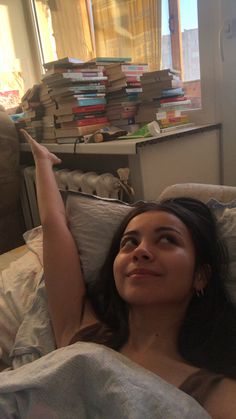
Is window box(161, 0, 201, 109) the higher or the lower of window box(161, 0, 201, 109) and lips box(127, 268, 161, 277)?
the higher

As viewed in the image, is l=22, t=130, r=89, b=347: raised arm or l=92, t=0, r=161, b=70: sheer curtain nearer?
l=22, t=130, r=89, b=347: raised arm

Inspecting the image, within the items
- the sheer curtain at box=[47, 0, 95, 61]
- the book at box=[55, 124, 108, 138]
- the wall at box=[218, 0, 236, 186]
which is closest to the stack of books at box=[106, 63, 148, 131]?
the book at box=[55, 124, 108, 138]

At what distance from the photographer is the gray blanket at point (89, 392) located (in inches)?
23.2

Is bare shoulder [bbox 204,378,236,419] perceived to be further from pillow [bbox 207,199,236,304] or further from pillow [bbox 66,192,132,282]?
pillow [bbox 66,192,132,282]

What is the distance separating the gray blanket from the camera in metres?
0.59

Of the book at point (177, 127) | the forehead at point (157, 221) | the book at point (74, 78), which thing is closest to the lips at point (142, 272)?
the forehead at point (157, 221)

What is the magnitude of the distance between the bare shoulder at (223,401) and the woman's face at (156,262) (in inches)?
7.7

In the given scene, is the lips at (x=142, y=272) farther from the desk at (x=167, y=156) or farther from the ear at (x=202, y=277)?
the desk at (x=167, y=156)

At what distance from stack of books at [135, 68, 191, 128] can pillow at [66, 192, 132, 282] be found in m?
0.68

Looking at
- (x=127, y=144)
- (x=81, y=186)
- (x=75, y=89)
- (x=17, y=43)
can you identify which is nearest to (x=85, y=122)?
(x=75, y=89)

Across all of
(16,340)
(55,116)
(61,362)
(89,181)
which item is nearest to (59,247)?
(16,340)

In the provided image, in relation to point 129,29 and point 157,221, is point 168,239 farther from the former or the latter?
point 129,29

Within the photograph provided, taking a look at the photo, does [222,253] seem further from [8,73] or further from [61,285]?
[8,73]

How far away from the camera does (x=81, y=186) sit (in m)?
1.74
